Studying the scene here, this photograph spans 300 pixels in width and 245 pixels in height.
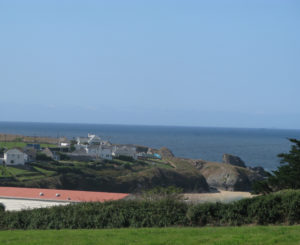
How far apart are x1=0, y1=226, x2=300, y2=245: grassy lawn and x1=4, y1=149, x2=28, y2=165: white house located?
51650mm

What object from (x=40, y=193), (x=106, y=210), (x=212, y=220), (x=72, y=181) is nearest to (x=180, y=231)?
(x=212, y=220)

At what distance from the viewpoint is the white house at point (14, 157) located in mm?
62469

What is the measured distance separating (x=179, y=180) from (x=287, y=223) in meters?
50.4

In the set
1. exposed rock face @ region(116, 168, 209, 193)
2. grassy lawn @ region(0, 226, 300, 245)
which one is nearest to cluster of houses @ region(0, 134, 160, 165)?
exposed rock face @ region(116, 168, 209, 193)

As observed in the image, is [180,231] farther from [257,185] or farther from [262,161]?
[262,161]

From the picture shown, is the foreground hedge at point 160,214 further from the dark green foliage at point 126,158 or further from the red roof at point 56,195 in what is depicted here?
the dark green foliage at point 126,158

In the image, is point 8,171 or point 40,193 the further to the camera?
point 8,171

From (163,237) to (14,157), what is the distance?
55054mm

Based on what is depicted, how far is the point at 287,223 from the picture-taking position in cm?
1366

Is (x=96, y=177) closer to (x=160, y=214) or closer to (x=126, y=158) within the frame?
→ (x=126, y=158)

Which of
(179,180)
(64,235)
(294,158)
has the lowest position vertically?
(179,180)

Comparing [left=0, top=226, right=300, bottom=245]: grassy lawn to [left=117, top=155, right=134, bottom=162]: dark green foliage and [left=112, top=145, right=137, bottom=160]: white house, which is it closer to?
[left=117, top=155, right=134, bottom=162]: dark green foliage

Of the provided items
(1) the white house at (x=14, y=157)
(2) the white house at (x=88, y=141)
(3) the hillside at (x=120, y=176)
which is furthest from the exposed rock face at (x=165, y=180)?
(2) the white house at (x=88, y=141)

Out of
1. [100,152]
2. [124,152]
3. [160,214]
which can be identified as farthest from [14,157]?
[160,214]
